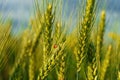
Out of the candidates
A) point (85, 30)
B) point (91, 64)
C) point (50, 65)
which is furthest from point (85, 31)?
point (50, 65)

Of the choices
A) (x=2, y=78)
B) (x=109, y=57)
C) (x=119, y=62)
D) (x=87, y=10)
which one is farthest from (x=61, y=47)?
(x=2, y=78)

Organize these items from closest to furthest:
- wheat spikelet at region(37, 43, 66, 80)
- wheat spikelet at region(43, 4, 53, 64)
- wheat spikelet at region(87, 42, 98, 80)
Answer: wheat spikelet at region(37, 43, 66, 80), wheat spikelet at region(43, 4, 53, 64), wheat spikelet at region(87, 42, 98, 80)

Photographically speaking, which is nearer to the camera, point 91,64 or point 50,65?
point 50,65

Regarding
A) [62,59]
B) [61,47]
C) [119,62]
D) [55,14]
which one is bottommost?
[119,62]

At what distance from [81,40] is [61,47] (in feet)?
0.57

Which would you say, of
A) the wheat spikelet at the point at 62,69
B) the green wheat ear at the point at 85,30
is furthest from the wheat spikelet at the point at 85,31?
the wheat spikelet at the point at 62,69

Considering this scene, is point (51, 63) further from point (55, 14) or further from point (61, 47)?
point (55, 14)

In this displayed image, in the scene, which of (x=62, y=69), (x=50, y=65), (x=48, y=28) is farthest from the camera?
(x=62, y=69)

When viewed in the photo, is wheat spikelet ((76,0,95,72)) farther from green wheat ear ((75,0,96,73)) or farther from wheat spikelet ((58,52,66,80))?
wheat spikelet ((58,52,66,80))

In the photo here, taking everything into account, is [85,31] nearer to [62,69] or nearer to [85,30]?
→ [85,30]

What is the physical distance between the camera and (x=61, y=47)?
7.06ft

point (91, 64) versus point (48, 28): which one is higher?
Result: point (48, 28)

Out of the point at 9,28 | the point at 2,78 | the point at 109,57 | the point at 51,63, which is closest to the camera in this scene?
the point at 51,63

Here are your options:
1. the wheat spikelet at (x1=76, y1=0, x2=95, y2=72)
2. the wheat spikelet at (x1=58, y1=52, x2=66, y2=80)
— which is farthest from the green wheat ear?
the wheat spikelet at (x1=58, y1=52, x2=66, y2=80)
